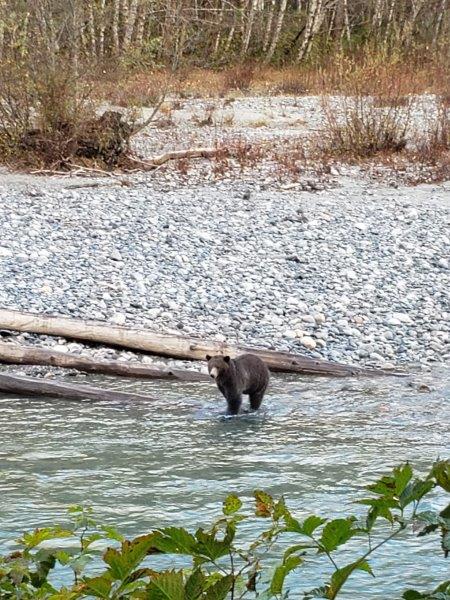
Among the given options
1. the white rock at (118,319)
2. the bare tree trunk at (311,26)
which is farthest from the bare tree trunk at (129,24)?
the bare tree trunk at (311,26)

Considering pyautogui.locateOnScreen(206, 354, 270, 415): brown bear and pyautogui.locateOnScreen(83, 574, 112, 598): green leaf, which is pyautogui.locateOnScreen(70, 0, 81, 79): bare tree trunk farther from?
pyautogui.locateOnScreen(83, 574, 112, 598): green leaf

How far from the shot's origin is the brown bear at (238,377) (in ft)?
26.1

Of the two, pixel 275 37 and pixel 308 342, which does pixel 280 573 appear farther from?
pixel 275 37

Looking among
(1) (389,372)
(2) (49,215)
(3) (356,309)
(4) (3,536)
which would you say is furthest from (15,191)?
(4) (3,536)

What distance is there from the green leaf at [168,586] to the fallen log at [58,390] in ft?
21.8

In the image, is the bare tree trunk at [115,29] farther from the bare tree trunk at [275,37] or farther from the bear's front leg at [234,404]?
the bare tree trunk at [275,37]

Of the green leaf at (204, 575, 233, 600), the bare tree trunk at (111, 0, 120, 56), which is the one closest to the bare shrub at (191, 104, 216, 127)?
the bare tree trunk at (111, 0, 120, 56)

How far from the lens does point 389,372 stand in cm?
931

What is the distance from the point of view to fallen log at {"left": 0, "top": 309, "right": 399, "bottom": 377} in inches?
364

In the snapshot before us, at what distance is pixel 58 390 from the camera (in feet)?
27.6

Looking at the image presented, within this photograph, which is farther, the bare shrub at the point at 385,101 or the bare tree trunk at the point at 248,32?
the bare tree trunk at the point at 248,32

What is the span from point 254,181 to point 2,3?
4.99m

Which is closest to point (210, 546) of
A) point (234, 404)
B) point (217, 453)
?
point (217, 453)

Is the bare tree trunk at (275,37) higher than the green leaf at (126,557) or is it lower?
higher
